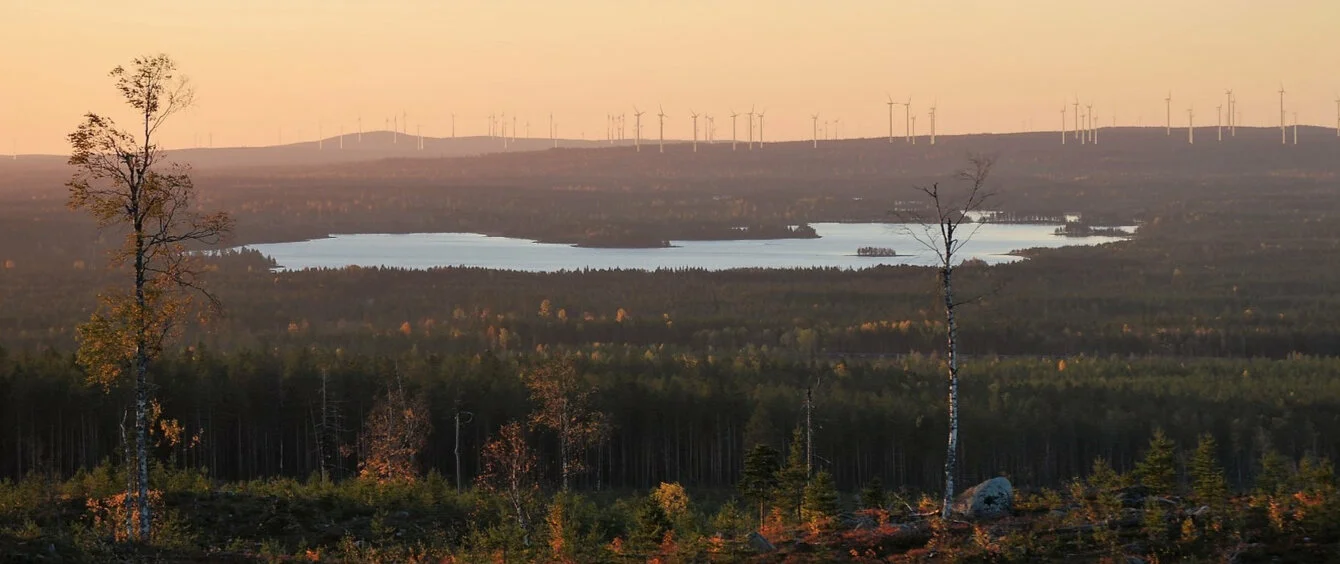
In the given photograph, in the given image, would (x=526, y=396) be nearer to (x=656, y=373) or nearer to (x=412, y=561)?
(x=656, y=373)

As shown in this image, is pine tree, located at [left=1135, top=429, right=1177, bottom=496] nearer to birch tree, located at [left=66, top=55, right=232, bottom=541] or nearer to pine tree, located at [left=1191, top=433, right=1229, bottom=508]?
pine tree, located at [left=1191, top=433, right=1229, bottom=508]

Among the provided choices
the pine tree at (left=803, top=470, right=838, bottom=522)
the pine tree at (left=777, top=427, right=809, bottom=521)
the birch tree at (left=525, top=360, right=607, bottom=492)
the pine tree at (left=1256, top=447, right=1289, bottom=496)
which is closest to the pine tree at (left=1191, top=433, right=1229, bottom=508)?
the pine tree at (left=1256, top=447, right=1289, bottom=496)

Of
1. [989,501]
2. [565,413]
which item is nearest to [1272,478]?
[989,501]

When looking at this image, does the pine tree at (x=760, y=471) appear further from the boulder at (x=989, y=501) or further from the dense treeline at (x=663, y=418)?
the dense treeline at (x=663, y=418)

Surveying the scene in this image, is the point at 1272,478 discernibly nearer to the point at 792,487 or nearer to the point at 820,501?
the point at 820,501

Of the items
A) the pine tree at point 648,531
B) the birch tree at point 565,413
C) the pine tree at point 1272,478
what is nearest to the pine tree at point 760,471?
the pine tree at point 648,531

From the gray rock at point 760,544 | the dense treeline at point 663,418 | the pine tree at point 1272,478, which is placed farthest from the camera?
the dense treeline at point 663,418

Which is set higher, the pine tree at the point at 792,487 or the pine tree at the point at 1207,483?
the pine tree at the point at 1207,483
